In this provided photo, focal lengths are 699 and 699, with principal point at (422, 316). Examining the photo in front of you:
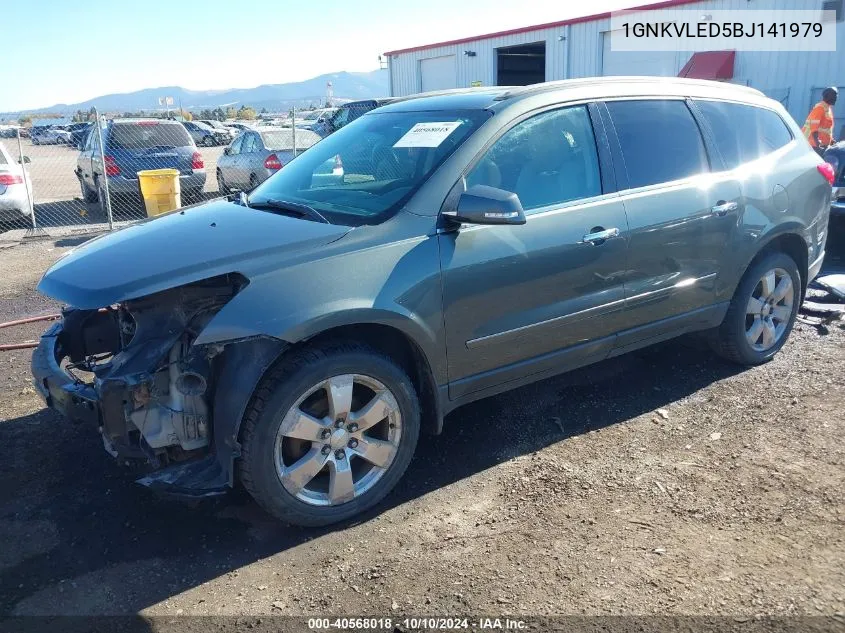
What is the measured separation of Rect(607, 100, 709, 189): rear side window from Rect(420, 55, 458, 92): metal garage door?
930 inches

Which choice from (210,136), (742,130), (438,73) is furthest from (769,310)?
(210,136)

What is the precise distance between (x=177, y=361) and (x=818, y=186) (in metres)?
4.36

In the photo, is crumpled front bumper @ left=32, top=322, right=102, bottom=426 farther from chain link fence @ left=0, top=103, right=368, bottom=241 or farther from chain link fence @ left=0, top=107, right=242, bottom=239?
chain link fence @ left=0, top=107, right=242, bottom=239

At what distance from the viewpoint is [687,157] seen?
13.8ft

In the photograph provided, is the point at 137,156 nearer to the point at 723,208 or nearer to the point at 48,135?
the point at 723,208

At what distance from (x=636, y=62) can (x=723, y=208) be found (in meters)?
18.0

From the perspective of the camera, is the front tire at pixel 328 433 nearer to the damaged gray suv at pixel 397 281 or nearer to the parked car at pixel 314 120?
the damaged gray suv at pixel 397 281

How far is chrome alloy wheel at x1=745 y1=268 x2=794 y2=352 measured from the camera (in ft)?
15.5

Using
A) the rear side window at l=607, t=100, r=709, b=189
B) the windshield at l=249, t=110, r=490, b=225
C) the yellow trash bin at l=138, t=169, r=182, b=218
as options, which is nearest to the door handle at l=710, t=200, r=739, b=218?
the rear side window at l=607, t=100, r=709, b=189

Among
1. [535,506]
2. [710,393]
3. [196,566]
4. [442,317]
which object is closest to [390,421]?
[442,317]

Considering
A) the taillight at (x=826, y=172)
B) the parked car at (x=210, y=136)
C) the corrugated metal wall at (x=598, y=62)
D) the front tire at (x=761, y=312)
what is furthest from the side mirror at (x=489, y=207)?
the parked car at (x=210, y=136)

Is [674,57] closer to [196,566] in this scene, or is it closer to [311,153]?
[311,153]

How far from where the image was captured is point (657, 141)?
4.10 meters

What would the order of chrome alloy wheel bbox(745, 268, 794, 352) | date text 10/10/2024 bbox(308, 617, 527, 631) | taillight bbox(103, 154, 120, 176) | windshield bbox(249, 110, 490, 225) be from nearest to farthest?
date text 10/10/2024 bbox(308, 617, 527, 631)
windshield bbox(249, 110, 490, 225)
chrome alloy wheel bbox(745, 268, 794, 352)
taillight bbox(103, 154, 120, 176)
